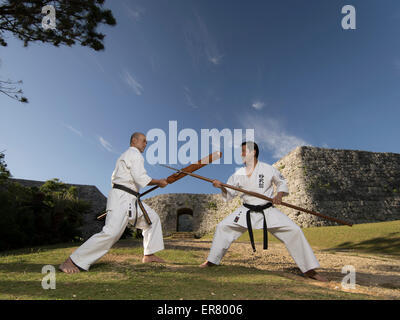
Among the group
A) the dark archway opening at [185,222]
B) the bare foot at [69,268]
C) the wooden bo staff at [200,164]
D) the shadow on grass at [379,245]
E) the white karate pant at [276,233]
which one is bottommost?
the dark archway opening at [185,222]

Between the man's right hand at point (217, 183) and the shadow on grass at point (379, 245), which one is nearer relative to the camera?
the man's right hand at point (217, 183)

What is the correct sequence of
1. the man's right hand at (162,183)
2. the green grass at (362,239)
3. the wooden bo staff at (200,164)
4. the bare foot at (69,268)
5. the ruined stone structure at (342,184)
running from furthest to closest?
the ruined stone structure at (342,184)
the green grass at (362,239)
the wooden bo staff at (200,164)
the man's right hand at (162,183)
the bare foot at (69,268)

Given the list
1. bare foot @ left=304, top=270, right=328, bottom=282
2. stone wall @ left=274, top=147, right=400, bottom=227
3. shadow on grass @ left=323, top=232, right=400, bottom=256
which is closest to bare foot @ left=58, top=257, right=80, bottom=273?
bare foot @ left=304, top=270, right=328, bottom=282

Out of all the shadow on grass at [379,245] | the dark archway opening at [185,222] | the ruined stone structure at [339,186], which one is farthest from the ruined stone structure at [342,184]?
the dark archway opening at [185,222]

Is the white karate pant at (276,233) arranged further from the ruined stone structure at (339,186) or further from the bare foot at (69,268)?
the ruined stone structure at (339,186)

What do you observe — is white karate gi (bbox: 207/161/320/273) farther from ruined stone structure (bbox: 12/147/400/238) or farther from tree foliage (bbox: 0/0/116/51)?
ruined stone structure (bbox: 12/147/400/238)

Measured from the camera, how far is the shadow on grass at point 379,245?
7718mm

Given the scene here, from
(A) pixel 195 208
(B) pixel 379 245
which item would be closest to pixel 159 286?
(B) pixel 379 245

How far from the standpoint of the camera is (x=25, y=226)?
7.27m

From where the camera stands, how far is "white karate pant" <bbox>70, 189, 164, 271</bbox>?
316 centimetres

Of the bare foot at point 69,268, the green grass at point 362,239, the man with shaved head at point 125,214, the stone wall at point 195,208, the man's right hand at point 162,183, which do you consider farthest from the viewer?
the stone wall at point 195,208

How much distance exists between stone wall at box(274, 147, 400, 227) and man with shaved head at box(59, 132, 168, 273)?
13.7 meters
